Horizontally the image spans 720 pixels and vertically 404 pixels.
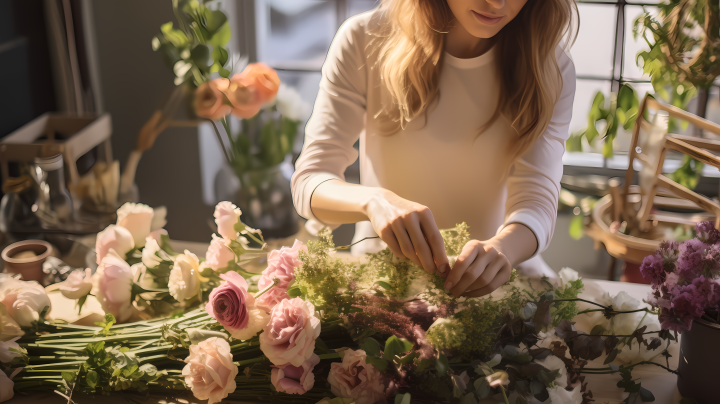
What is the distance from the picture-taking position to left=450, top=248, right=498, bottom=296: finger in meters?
0.72

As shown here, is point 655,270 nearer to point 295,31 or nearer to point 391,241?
point 391,241

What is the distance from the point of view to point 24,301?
81cm

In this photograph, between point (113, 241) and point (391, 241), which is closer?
point (391, 241)

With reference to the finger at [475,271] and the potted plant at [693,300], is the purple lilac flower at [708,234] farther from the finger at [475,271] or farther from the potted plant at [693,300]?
the finger at [475,271]

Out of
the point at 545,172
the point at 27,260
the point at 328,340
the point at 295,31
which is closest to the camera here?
the point at 328,340

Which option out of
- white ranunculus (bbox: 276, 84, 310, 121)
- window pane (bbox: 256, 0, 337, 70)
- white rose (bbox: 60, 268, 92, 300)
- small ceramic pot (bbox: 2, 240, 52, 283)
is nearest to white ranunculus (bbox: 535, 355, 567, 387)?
white rose (bbox: 60, 268, 92, 300)

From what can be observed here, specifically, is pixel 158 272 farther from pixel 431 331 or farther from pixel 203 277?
pixel 431 331

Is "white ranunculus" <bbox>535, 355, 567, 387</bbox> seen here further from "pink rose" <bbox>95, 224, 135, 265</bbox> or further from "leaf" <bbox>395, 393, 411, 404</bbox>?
"pink rose" <bbox>95, 224, 135, 265</bbox>

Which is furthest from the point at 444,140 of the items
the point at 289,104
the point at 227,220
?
the point at 289,104

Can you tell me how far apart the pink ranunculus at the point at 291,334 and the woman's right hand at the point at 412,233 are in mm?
145

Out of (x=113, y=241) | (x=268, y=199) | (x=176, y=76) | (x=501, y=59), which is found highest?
(x=501, y=59)

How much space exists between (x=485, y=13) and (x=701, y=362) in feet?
1.90

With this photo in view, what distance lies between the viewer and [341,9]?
229cm

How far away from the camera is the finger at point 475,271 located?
72 cm
